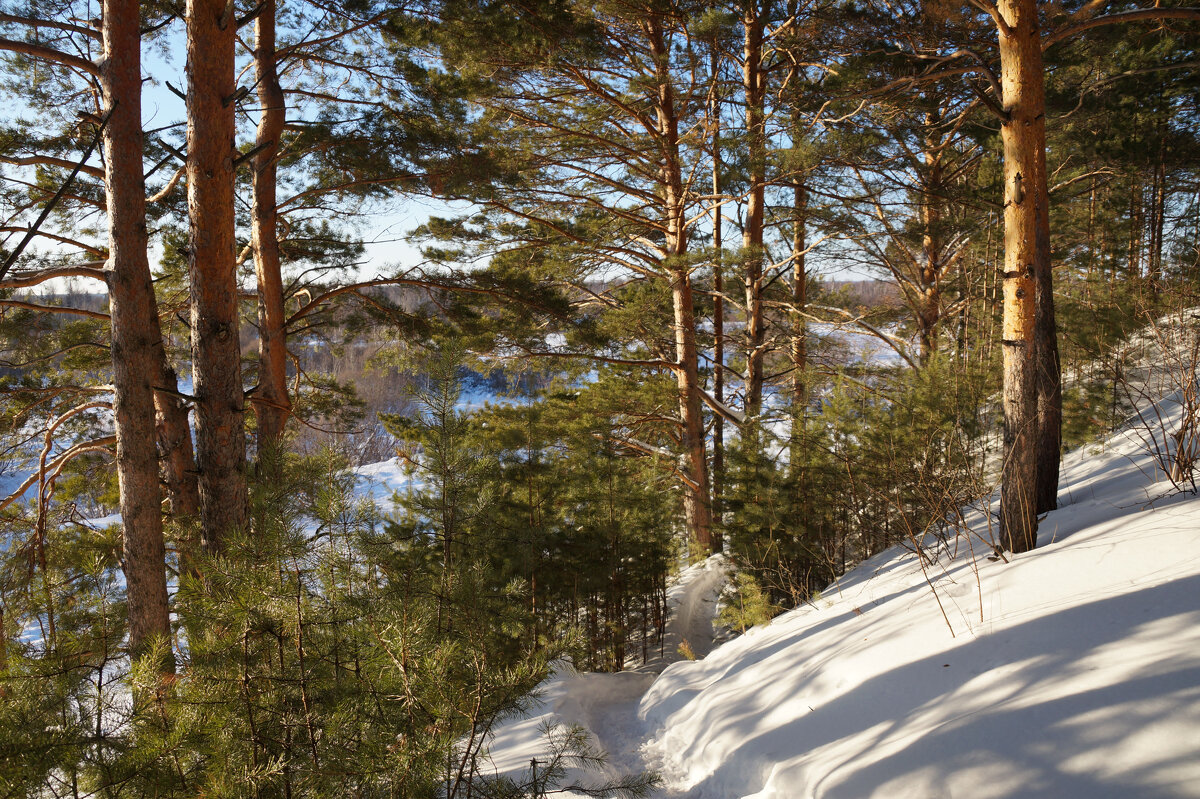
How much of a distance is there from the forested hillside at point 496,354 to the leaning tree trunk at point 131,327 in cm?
2

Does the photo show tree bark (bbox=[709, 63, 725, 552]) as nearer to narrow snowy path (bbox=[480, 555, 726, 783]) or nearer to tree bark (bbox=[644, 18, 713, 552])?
tree bark (bbox=[644, 18, 713, 552])

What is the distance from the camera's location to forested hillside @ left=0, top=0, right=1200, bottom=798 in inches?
83.4

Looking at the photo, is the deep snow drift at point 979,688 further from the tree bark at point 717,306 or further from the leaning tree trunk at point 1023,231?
the tree bark at point 717,306

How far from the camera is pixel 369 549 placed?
2451 millimetres

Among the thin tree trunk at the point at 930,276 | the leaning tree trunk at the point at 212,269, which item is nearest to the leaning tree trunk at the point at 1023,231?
the leaning tree trunk at the point at 212,269

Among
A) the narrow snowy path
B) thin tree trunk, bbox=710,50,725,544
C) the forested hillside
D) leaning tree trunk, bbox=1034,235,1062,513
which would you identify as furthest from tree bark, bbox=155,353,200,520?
leaning tree trunk, bbox=1034,235,1062,513

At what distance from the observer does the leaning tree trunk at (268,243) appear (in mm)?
6285

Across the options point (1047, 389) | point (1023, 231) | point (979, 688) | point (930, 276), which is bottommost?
point (979, 688)

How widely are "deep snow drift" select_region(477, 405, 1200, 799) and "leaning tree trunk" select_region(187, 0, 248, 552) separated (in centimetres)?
264

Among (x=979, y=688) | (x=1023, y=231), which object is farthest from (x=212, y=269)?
(x=1023, y=231)

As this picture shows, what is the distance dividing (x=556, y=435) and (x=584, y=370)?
160 cm

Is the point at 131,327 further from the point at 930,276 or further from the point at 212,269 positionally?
the point at 930,276

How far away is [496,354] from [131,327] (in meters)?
5.40

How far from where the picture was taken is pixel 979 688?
2.74m
